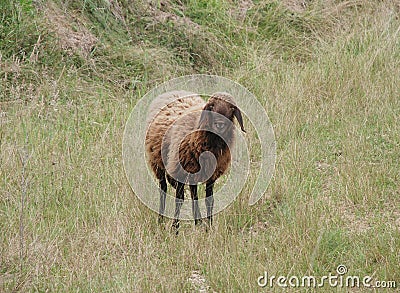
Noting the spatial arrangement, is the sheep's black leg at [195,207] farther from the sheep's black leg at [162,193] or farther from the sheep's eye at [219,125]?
the sheep's eye at [219,125]

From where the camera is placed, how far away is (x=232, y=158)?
5219mm

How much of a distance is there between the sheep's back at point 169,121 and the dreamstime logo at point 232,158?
7 cm

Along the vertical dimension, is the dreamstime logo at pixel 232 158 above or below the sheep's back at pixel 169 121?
below

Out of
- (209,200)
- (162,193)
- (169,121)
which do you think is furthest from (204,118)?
(162,193)

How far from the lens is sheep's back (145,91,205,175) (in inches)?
195

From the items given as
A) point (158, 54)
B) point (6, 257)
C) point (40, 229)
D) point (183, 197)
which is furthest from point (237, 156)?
point (158, 54)

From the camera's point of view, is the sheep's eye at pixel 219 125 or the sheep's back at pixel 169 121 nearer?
the sheep's eye at pixel 219 125

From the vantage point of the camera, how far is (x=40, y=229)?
475cm

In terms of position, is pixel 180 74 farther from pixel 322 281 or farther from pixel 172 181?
pixel 322 281

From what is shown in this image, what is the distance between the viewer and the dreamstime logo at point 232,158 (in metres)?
5.22

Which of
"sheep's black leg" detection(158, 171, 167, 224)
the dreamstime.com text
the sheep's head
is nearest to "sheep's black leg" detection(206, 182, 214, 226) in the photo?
"sheep's black leg" detection(158, 171, 167, 224)

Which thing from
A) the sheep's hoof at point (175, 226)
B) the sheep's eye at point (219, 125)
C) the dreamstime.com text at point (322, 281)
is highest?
the sheep's eye at point (219, 125)

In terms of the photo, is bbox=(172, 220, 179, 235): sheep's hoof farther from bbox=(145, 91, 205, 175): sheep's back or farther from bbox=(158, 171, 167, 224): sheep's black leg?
bbox=(145, 91, 205, 175): sheep's back

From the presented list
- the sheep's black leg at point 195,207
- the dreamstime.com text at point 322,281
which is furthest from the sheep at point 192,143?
the dreamstime.com text at point 322,281
